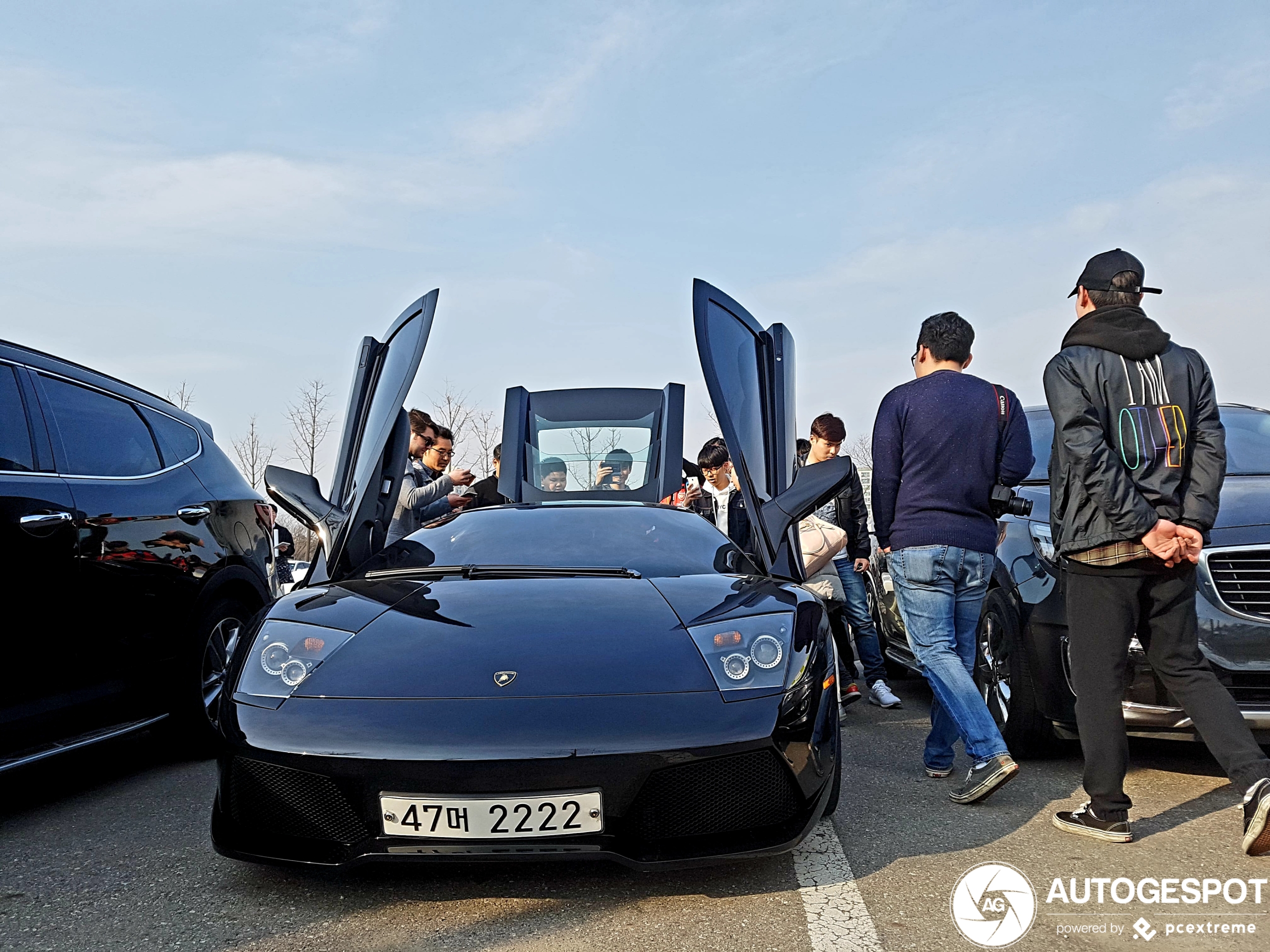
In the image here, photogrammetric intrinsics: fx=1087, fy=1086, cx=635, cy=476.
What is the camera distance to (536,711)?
294cm

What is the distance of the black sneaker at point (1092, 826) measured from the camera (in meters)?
3.45

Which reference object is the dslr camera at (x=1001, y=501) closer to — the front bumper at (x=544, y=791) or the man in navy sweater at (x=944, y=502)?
the man in navy sweater at (x=944, y=502)

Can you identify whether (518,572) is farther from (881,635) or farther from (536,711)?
(881,635)

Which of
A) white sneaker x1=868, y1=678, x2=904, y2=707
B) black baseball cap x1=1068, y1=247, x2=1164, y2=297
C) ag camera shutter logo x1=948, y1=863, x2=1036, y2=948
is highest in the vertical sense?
black baseball cap x1=1068, y1=247, x2=1164, y2=297

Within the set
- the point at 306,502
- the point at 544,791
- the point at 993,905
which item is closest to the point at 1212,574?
the point at 993,905

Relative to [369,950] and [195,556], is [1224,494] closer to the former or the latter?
[369,950]

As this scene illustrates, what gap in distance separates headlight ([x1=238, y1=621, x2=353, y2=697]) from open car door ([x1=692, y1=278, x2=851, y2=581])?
6.18 ft

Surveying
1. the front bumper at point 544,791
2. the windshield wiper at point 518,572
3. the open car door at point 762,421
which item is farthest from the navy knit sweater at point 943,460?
the front bumper at point 544,791

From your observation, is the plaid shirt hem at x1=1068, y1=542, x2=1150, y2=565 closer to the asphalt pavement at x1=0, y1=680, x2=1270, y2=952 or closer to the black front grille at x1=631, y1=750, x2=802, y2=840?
the asphalt pavement at x1=0, y1=680, x2=1270, y2=952

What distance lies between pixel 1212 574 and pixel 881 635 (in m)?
3.10

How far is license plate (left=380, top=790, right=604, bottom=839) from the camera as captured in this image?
2762 mm

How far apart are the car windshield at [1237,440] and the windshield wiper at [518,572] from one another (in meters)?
1.96

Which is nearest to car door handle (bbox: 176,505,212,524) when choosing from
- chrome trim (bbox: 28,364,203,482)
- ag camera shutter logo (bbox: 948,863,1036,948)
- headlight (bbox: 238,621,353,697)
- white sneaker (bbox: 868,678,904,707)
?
chrome trim (bbox: 28,364,203,482)

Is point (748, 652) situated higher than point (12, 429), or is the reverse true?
point (12, 429)
